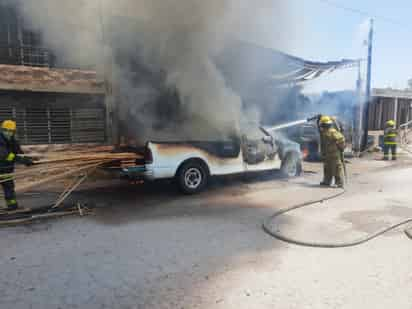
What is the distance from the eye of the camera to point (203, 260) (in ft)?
10.7

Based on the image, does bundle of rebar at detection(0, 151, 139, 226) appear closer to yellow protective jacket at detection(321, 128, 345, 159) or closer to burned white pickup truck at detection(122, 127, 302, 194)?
burned white pickup truck at detection(122, 127, 302, 194)

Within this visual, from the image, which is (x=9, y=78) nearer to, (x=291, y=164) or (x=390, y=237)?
(x=291, y=164)

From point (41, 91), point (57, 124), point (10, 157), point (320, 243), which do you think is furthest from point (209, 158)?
point (41, 91)

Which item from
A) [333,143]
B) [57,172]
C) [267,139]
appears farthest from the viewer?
[267,139]

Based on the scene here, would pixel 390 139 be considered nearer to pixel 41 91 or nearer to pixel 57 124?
pixel 57 124

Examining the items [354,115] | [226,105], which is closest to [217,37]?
[226,105]

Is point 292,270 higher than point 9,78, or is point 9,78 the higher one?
point 9,78

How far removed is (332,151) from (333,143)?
0.56 ft

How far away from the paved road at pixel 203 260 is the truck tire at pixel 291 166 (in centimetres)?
A: 219

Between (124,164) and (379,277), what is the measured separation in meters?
4.05

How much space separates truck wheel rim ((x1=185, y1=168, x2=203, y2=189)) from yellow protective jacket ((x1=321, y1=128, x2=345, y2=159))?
284 centimetres

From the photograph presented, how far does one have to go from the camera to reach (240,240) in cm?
383

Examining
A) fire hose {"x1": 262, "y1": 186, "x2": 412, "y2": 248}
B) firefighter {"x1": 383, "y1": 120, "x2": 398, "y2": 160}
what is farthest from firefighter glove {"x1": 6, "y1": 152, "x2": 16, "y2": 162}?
firefighter {"x1": 383, "y1": 120, "x2": 398, "y2": 160}

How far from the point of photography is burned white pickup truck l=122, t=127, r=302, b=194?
556 cm
